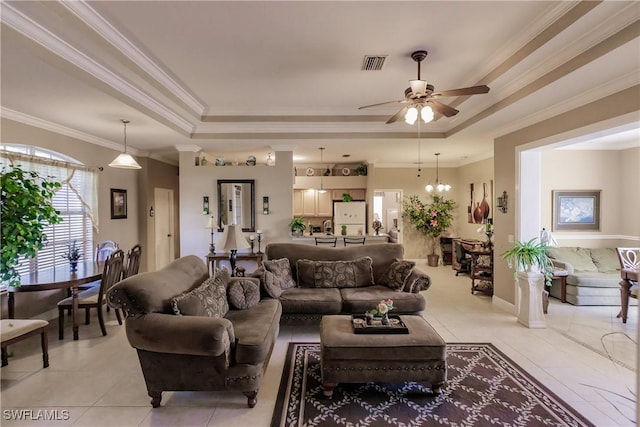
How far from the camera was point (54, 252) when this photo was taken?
461cm

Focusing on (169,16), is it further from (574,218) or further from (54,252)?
(574,218)

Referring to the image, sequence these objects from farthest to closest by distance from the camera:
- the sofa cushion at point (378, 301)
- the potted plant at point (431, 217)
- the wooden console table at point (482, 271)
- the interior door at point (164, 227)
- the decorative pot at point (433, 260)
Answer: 1. the potted plant at point (431, 217)
2. the decorative pot at point (433, 260)
3. the interior door at point (164, 227)
4. the wooden console table at point (482, 271)
5. the sofa cushion at point (378, 301)

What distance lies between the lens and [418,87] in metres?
3.07

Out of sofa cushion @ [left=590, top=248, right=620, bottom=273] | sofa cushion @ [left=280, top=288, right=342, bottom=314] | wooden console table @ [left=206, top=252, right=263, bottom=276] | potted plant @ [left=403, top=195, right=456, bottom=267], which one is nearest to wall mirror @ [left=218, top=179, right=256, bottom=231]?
wooden console table @ [left=206, top=252, right=263, bottom=276]

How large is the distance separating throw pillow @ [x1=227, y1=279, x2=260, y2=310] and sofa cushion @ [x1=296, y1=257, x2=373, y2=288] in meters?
0.96

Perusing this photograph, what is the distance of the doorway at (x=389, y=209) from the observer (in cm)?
892

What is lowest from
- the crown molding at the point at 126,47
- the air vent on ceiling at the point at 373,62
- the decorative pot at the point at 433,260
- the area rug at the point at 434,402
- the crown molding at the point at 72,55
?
the area rug at the point at 434,402

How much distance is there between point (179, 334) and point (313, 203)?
6570 millimetres

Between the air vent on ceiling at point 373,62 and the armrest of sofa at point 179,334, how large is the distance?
291 centimetres

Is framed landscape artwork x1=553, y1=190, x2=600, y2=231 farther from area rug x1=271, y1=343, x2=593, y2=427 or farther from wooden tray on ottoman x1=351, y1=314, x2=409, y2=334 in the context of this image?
wooden tray on ottoman x1=351, y1=314, x2=409, y2=334

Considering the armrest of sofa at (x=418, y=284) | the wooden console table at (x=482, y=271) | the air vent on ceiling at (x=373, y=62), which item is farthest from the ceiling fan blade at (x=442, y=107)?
the wooden console table at (x=482, y=271)

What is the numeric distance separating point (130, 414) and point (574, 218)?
7277 millimetres

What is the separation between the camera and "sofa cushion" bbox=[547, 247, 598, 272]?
17.9 ft

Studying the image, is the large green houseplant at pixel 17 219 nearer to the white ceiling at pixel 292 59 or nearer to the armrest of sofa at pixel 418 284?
the white ceiling at pixel 292 59
